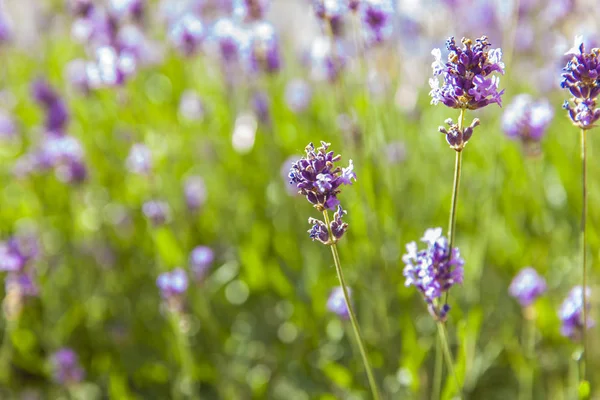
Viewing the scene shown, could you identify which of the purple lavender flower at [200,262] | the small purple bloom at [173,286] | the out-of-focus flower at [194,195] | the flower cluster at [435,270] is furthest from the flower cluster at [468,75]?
the out-of-focus flower at [194,195]

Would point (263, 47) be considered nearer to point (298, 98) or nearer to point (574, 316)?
point (298, 98)

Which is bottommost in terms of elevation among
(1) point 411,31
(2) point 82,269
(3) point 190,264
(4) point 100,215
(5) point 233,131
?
(3) point 190,264

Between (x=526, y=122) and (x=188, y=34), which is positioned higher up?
(x=188, y=34)

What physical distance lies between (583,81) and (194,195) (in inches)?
84.3

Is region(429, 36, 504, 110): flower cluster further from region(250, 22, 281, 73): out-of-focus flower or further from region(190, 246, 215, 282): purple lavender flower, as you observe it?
region(250, 22, 281, 73): out-of-focus flower

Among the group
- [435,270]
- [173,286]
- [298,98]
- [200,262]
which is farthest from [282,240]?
[435,270]

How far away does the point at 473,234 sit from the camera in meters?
2.79

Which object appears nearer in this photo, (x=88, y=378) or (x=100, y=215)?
(x=88, y=378)

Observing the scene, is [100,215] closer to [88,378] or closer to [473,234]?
[88,378]

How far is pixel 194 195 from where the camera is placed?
303 cm

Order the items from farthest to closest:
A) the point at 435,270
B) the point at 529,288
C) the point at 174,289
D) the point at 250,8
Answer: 1. the point at 250,8
2. the point at 174,289
3. the point at 529,288
4. the point at 435,270

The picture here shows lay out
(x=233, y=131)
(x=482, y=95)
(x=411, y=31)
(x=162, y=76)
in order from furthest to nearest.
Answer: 1. (x=162, y=76)
2. (x=411, y=31)
3. (x=233, y=131)
4. (x=482, y=95)

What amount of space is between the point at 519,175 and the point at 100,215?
204 cm

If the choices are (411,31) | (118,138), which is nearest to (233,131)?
(118,138)
